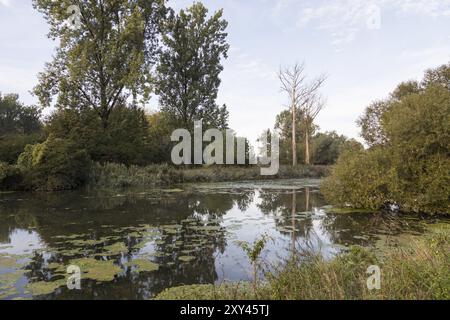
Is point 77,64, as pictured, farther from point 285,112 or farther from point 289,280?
point 285,112

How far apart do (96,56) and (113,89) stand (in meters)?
2.46

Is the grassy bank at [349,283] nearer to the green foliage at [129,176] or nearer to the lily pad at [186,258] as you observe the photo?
the lily pad at [186,258]

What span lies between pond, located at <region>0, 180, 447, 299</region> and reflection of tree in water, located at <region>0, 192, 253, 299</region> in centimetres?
2

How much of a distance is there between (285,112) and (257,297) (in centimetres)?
5606

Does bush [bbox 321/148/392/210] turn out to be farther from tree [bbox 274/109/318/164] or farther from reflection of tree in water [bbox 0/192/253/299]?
tree [bbox 274/109/318/164]

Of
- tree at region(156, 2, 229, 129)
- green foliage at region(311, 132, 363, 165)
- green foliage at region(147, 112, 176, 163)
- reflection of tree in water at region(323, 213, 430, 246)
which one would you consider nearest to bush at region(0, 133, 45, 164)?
green foliage at region(147, 112, 176, 163)

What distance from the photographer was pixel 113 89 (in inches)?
1005

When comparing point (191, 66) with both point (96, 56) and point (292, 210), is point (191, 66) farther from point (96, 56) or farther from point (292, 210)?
point (292, 210)

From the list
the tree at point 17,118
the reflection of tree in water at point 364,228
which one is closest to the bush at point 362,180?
the reflection of tree in water at point 364,228

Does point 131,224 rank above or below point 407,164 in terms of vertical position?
below

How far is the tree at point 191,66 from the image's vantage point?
1203 inches

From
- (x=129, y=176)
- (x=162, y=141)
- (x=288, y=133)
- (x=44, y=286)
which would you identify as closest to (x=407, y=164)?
(x=44, y=286)
